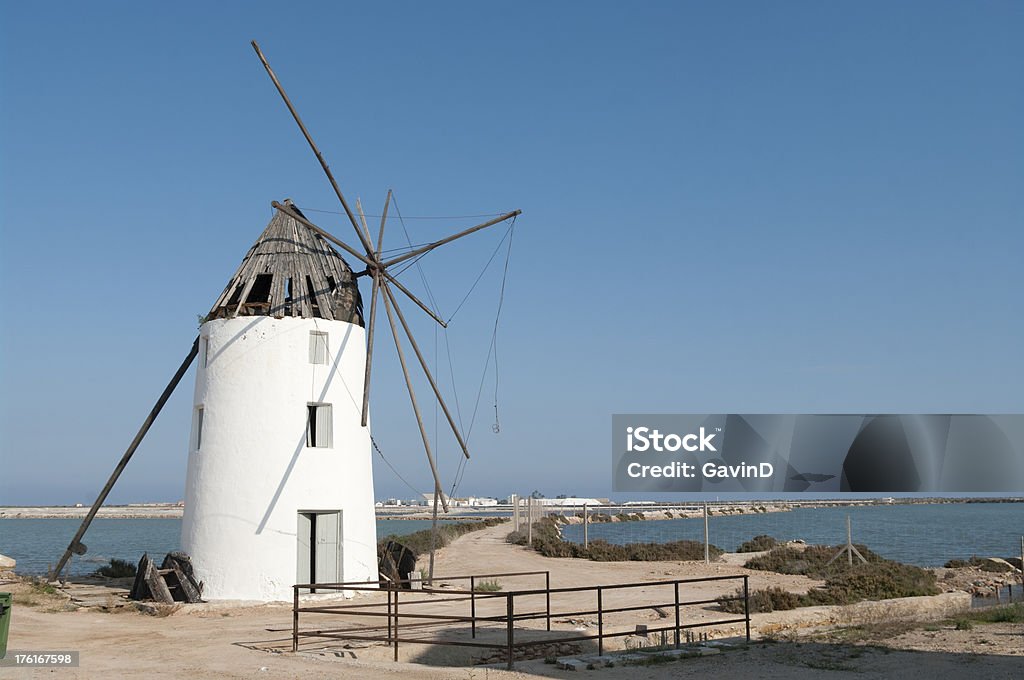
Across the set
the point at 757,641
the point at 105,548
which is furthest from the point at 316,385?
the point at 105,548

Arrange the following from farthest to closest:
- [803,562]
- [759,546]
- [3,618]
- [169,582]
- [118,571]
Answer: [759,546] → [803,562] → [118,571] → [169,582] → [3,618]

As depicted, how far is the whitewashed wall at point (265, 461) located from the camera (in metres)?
20.9

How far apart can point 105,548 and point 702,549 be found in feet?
124

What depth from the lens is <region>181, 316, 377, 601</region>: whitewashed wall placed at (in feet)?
68.5

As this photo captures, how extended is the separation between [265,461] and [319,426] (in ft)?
4.91

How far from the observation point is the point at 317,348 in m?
22.2

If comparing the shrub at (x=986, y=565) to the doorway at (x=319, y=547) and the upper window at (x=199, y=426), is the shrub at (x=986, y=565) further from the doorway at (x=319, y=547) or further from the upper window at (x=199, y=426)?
the upper window at (x=199, y=426)

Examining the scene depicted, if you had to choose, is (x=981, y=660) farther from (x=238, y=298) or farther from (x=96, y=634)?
(x=238, y=298)

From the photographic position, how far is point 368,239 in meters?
24.1

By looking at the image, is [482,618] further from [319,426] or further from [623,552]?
[623,552]

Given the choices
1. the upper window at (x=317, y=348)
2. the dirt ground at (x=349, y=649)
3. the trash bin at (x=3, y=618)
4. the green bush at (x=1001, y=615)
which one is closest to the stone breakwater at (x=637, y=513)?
the upper window at (x=317, y=348)

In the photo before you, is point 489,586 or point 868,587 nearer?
point 868,587

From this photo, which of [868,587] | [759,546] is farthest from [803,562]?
[759,546]

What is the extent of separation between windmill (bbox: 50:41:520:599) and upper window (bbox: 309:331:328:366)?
0.02 meters
